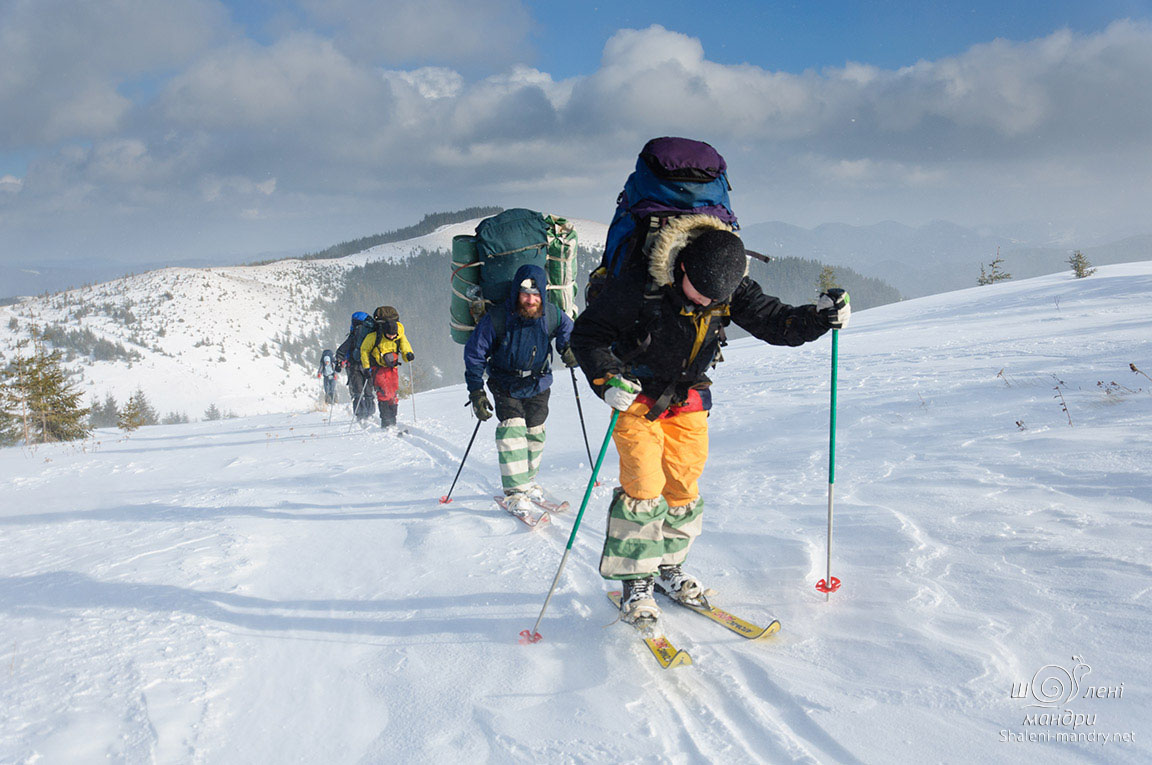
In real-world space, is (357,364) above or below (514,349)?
below

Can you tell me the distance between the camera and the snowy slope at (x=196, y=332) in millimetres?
93875

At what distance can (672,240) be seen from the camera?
9.43ft

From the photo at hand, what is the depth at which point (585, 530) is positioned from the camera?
4.87 m

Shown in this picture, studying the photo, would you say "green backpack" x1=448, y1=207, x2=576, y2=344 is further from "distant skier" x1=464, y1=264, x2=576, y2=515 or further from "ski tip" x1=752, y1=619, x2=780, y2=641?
"ski tip" x1=752, y1=619, x2=780, y2=641

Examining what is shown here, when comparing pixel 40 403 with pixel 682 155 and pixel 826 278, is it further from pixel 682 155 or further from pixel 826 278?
pixel 826 278

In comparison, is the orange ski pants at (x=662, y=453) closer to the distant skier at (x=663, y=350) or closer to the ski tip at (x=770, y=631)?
the distant skier at (x=663, y=350)

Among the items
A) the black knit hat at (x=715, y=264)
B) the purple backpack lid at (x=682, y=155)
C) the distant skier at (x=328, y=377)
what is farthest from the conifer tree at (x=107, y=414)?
the black knit hat at (x=715, y=264)

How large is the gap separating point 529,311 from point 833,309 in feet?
9.22

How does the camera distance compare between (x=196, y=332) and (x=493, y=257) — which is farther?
(x=196, y=332)

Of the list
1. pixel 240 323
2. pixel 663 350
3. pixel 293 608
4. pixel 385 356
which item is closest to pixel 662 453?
pixel 663 350

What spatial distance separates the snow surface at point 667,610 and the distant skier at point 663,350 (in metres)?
0.51

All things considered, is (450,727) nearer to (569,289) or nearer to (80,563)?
(80,563)

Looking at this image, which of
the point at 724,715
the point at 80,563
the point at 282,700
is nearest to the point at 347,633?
the point at 282,700

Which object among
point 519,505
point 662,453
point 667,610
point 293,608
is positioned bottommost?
point 293,608
